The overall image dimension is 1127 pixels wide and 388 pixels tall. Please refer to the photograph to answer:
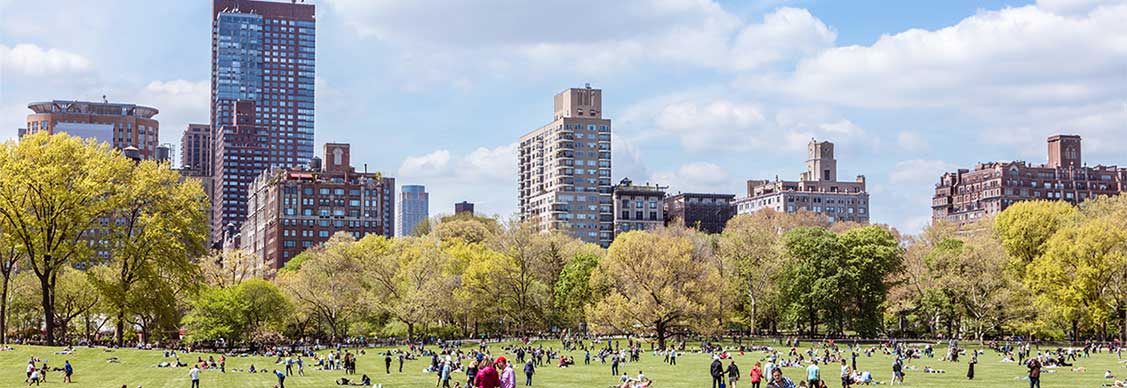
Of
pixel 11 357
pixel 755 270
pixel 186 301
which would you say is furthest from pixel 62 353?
pixel 755 270

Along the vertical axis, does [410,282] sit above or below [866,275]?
below

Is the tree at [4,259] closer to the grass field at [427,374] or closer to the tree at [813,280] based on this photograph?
the grass field at [427,374]

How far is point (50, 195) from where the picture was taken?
260ft

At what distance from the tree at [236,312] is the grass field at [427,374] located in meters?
18.4

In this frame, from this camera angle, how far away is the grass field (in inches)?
2277

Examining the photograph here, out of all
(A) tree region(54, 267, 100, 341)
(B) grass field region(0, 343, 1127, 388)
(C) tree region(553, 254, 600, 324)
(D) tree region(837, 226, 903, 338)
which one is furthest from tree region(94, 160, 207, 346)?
(D) tree region(837, 226, 903, 338)

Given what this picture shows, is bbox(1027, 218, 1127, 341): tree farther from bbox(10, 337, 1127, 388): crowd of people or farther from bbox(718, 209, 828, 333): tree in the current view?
bbox(718, 209, 828, 333): tree

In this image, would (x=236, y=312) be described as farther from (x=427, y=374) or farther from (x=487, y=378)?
(x=487, y=378)

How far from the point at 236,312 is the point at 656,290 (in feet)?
119

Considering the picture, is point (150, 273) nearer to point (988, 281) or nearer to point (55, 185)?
point (55, 185)

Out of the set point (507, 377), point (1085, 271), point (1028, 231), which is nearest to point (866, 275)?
point (1028, 231)

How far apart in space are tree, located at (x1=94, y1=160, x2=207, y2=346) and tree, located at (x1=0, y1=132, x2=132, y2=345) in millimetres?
2396

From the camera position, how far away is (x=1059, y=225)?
107562 millimetres

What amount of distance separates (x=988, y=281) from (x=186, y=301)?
70.9 m
